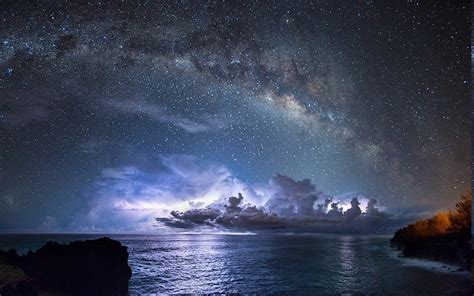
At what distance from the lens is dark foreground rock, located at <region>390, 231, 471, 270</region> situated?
1636 centimetres

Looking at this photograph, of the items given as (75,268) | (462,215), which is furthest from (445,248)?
(75,268)

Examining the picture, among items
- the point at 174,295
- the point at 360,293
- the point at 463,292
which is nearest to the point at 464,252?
the point at 463,292

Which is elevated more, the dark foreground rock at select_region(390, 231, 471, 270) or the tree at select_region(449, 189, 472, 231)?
the tree at select_region(449, 189, 472, 231)

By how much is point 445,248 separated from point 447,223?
194 inches

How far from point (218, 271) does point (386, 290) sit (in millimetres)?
9361

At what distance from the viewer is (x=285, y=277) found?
15.8 meters

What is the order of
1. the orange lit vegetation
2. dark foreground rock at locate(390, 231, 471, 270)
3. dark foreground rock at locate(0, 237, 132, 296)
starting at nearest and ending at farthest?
dark foreground rock at locate(0, 237, 132, 296), dark foreground rock at locate(390, 231, 471, 270), the orange lit vegetation

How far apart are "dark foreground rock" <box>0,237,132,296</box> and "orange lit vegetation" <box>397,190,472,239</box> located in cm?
1673

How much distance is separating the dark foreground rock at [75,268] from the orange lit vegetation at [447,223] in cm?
1673

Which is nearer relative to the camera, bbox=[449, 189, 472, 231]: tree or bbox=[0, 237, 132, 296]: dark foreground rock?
bbox=[0, 237, 132, 296]: dark foreground rock

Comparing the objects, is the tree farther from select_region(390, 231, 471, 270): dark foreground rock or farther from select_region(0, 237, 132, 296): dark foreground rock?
select_region(0, 237, 132, 296): dark foreground rock

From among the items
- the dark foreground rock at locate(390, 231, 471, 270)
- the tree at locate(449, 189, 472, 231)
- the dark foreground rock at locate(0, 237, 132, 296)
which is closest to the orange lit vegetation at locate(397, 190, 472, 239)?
the tree at locate(449, 189, 472, 231)

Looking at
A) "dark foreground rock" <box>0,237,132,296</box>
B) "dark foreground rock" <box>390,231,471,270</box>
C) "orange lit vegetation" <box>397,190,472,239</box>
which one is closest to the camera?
"dark foreground rock" <box>0,237,132,296</box>

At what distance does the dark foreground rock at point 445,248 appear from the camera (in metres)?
16.4
